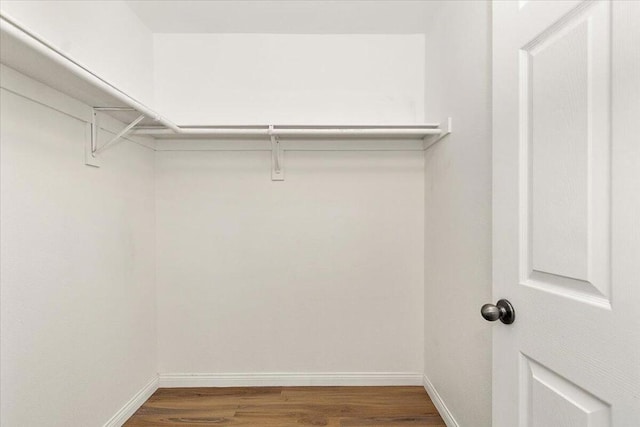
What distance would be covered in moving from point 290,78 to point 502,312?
1931 mm

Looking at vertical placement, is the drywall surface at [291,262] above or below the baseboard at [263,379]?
above

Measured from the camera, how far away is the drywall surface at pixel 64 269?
1.24 m

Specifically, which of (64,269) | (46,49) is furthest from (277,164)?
(46,49)

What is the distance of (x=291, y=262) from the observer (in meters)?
2.34

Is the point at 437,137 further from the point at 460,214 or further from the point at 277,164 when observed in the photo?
the point at 277,164

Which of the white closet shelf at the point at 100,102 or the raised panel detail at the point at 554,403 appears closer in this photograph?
the raised panel detail at the point at 554,403

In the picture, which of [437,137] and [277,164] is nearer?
A: [437,137]

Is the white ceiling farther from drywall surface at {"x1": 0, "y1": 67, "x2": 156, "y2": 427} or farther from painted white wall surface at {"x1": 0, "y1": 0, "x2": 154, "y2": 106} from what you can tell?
drywall surface at {"x1": 0, "y1": 67, "x2": 156, "y2": 427}

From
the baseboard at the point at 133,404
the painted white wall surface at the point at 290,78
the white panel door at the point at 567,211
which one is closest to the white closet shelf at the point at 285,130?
the painted white wall surface at the point at 290,78

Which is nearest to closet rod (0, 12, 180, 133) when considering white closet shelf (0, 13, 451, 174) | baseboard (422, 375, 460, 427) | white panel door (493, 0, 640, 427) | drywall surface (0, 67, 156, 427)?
white closet shelf (0, 13, 451, 174)

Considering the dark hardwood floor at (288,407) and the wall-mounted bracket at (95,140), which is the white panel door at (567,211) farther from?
the wall-mounted bracket at (95,140)

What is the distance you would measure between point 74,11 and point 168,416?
2123mm

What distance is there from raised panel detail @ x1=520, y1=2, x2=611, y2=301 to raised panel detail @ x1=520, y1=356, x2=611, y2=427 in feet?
0.66

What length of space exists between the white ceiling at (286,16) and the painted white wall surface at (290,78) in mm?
65
